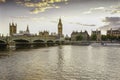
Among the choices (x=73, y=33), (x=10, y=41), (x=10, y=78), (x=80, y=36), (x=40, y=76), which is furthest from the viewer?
(x=73, y=33)

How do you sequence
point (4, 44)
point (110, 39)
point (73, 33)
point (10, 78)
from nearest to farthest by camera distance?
point (10, 78), point (4, 44), point (110, 39), point (73, 33)

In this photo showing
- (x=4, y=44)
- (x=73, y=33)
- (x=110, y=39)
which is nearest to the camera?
(x=4, y=44)

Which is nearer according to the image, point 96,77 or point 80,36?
point 96,77

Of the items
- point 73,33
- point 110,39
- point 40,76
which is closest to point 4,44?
point 40,76

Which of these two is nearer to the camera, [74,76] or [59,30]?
[74,76]

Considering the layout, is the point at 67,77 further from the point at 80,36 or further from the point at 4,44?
the point at 80,36

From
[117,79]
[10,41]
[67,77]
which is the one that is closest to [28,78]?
[67,77]

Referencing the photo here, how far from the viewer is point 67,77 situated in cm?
1354

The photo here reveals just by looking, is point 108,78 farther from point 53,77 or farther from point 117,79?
point 53,77

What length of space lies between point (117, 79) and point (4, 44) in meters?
47.7

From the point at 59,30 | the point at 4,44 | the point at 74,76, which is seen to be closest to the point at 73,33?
the point at 59,30

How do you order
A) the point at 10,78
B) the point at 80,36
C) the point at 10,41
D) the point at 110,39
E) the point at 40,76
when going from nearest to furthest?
the point at 10,78
the point at 40,76
the point at 10,41
the point at 110,39
the point at 80,36

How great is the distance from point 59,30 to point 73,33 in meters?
9.28

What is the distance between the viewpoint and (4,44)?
58031 millimetres
